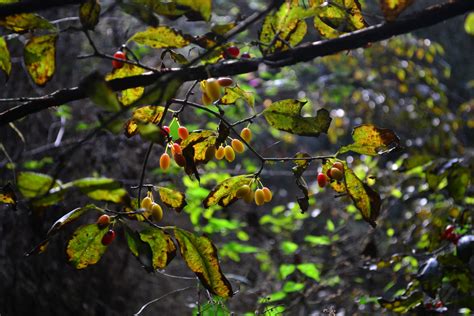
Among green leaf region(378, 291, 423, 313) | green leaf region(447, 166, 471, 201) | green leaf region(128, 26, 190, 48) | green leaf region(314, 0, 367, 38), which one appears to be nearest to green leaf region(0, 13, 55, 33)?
green leaf region(128, 26, 190, 48)

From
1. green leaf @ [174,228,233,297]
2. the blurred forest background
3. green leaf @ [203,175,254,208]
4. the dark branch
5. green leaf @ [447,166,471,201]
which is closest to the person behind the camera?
the dark branch

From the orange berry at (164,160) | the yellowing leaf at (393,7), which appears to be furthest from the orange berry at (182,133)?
the yellowing leaf at (393,7)

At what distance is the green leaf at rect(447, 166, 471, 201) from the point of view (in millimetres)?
1479

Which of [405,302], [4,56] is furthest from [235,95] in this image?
[405,302]

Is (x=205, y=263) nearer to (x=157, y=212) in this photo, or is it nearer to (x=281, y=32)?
(x=157, y=212)

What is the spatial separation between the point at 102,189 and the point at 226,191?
383 mm

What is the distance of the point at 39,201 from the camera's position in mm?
612

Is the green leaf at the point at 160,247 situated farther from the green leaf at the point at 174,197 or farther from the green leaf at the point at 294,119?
the green leaf at the point at 294,119

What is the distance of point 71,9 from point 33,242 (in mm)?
1781

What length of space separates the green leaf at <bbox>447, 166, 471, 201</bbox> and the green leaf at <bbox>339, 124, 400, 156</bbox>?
2.08ft

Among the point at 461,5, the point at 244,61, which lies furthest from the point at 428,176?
the point at 244,61

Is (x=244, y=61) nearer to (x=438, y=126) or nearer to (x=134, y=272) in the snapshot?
(x=134, y=272)

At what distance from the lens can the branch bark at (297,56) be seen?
83 cm

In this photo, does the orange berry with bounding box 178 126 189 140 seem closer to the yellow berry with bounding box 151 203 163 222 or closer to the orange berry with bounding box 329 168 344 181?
the yellow berry with bounding box 151 203 163 222
